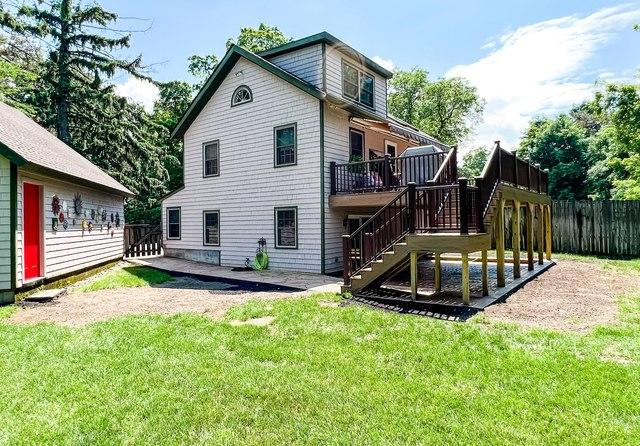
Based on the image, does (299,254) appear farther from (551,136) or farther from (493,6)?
(551,136)

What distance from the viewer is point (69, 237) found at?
10.4 metres

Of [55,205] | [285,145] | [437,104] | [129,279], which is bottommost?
[129,279]

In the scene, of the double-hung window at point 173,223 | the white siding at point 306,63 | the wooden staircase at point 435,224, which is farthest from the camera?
the double-hung window at point 173,223

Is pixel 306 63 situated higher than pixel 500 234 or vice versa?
pixel 306 63

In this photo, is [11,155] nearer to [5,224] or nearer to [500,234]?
[5,224]

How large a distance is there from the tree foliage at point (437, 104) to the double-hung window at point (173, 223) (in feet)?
89.2

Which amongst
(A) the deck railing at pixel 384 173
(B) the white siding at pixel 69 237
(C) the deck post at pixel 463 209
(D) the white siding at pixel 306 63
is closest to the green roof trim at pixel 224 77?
(D) the white siding at pixel 306 63

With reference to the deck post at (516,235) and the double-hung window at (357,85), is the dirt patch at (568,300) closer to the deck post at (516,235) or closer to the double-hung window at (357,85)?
the deck post at (516,235)

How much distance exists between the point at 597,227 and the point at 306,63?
13217mm

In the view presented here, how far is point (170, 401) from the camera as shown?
368 centimetres

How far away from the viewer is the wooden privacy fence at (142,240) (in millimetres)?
17250

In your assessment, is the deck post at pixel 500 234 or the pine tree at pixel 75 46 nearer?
the deck post at pixel 500 234

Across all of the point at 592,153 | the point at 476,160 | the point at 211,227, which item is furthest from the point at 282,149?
the point at 476,160

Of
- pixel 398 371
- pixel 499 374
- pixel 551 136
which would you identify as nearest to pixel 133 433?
pixel 398 371
